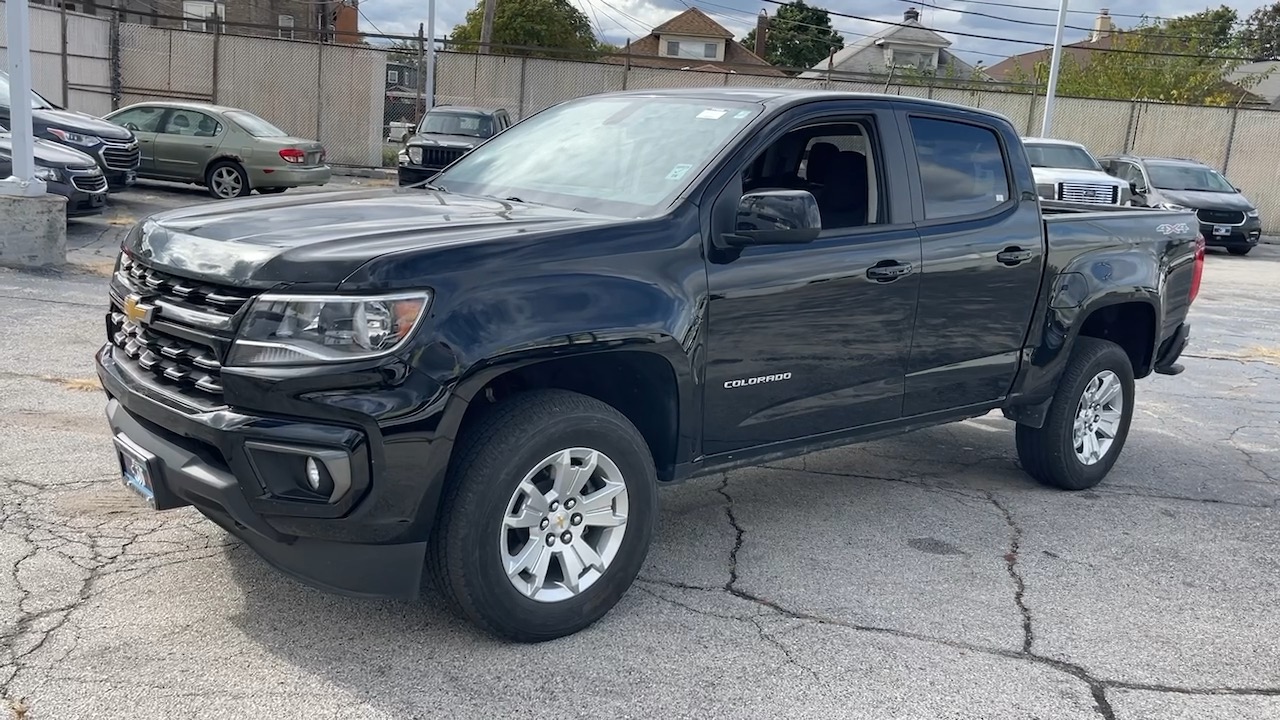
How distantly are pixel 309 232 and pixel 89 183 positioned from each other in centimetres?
984

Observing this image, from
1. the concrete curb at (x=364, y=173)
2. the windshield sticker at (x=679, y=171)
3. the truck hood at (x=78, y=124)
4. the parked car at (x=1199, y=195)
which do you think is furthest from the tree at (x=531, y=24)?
the windshield sticker at (x=679, y=171)

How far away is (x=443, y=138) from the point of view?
60.8ft

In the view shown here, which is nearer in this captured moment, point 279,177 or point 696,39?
point 279,177

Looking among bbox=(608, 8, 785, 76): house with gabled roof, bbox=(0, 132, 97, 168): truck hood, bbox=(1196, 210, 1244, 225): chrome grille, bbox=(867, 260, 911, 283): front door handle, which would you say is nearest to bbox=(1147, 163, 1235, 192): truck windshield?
bbox=(1196, 210, 1244, 225): chrome grille

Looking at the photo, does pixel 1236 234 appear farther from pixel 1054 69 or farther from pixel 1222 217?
pixel 1054 69

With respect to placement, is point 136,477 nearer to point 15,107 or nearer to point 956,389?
point 956,389

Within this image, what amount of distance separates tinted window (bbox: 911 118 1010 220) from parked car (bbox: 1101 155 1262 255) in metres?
15.3

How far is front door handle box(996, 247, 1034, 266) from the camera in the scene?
17.0 feet

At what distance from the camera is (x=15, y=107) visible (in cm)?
996

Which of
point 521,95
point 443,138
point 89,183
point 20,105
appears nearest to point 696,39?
point 521,95

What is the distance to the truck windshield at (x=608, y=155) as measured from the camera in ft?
14.1

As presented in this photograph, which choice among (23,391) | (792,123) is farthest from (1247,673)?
(23,391)

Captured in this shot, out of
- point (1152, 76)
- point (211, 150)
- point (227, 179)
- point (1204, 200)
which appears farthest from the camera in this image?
point (1152, 76)

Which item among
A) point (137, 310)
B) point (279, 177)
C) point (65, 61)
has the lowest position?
point (279, 177)
